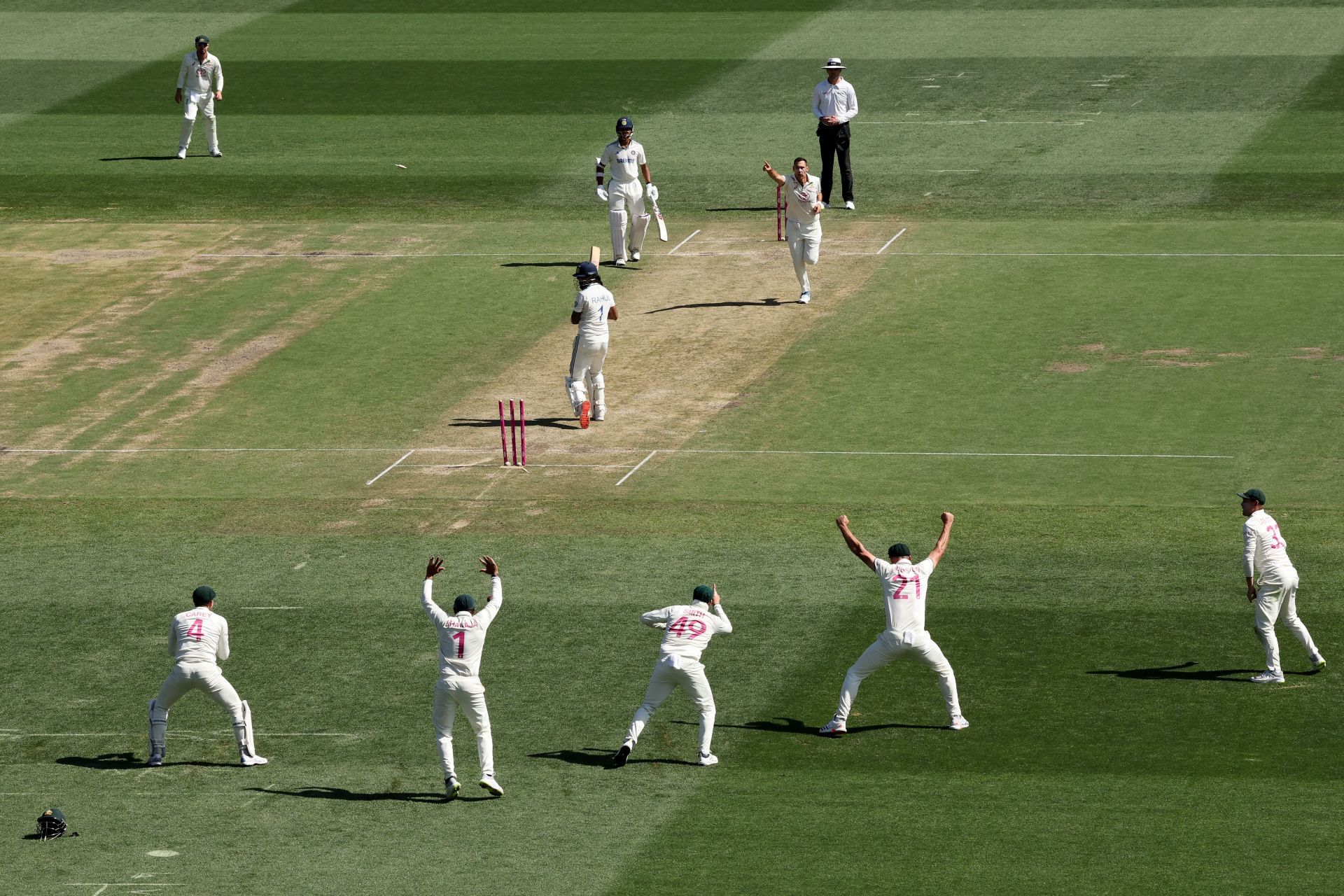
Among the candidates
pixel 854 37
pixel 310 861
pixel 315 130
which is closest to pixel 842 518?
pixel 310 861

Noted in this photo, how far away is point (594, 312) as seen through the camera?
96.4ft

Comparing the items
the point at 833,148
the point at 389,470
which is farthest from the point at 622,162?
the point at 389,470

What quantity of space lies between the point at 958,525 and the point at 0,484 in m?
12.9

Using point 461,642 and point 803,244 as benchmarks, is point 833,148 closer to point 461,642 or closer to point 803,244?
point 803,244

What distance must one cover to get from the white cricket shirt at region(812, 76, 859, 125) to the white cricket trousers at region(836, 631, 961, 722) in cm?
2092

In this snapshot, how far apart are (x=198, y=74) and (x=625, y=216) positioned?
11.9 metres

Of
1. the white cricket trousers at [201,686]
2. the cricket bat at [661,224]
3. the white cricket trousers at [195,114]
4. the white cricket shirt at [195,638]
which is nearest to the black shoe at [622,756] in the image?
the white cricket trousers at [201,686]

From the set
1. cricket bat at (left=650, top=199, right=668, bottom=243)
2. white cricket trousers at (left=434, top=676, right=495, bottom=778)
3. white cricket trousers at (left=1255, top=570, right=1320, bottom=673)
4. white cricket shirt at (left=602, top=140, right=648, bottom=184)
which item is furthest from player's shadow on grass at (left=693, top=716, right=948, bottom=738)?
cricket bat at (left=650, top=199, right=668, bottom=243)

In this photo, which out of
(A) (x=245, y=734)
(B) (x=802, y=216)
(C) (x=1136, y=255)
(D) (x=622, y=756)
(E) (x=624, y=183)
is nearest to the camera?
(D) (x=622, y=756)

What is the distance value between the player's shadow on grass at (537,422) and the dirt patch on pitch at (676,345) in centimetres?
3

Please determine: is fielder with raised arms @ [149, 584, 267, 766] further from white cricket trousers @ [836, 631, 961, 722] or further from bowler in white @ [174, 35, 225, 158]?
bowler in white @ [174, 35, 225, 158]

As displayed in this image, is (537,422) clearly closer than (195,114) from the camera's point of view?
A: Yes

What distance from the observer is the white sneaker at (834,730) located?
65.5 ft

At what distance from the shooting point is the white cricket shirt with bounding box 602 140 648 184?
119 ft
